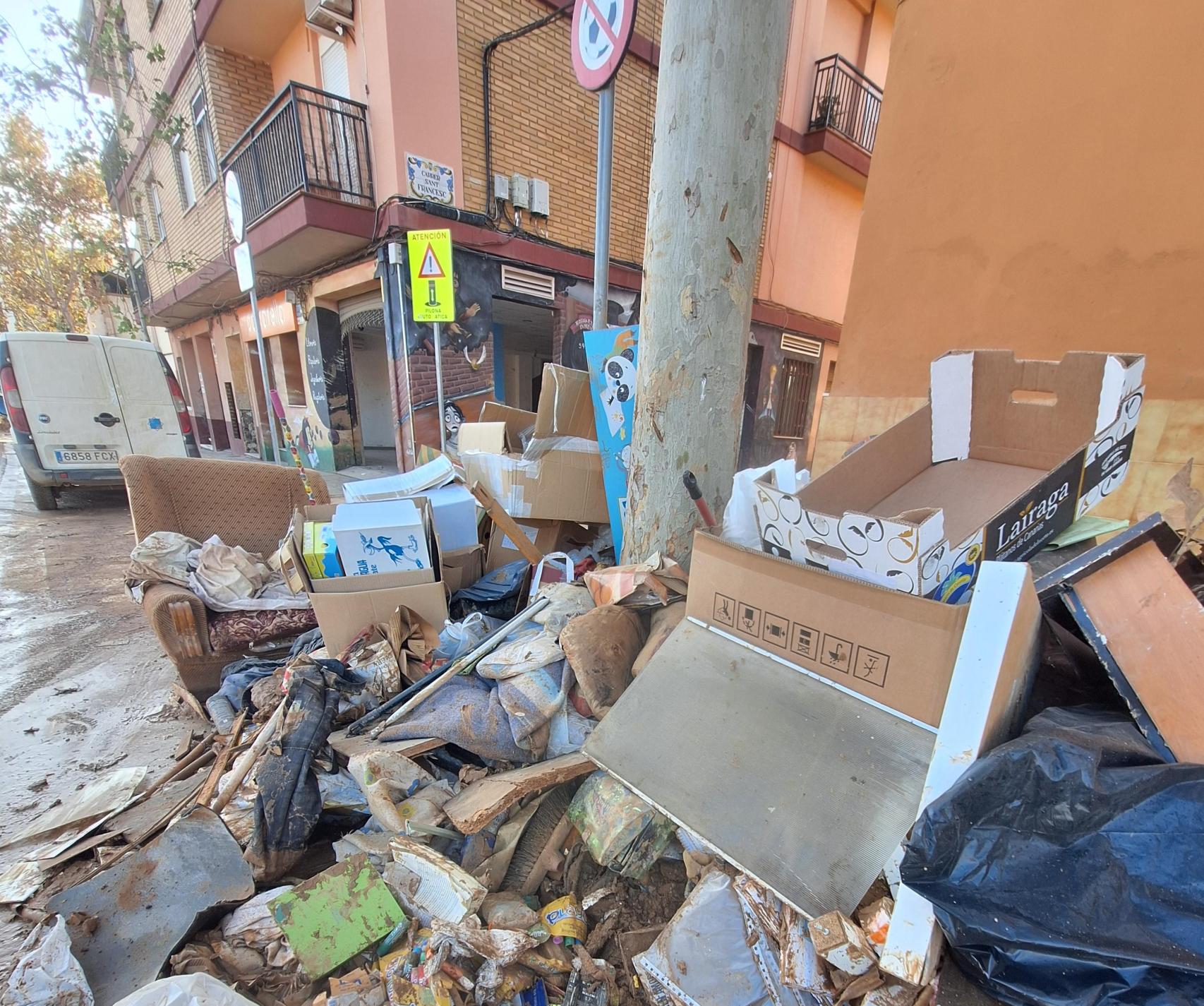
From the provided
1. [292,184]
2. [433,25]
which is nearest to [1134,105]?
[433,25]

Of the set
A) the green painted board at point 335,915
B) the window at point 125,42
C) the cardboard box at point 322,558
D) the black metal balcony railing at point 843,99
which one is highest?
the window at point 125,42

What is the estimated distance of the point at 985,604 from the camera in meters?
0.86

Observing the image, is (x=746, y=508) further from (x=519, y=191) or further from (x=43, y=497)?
(x=43, y=497)

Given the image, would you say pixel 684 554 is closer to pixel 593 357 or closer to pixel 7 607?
pixel 593 357

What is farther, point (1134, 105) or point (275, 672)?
point (1134, 105)

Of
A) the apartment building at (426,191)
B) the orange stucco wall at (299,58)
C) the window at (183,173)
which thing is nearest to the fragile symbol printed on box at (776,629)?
the apartment building at (426,191)

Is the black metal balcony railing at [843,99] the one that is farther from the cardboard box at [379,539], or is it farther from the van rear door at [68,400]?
the van rear door at [68,400]

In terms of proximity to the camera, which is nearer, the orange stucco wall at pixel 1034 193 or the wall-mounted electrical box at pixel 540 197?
the orange stucco wall at pixel 1034 193

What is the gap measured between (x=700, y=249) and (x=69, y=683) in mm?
3828

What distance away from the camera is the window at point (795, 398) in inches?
386

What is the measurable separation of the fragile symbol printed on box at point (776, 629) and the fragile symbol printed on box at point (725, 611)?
0.32 feet

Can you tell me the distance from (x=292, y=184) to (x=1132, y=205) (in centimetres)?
725

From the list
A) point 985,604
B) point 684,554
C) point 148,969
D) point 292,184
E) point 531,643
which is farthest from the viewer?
point 292,184

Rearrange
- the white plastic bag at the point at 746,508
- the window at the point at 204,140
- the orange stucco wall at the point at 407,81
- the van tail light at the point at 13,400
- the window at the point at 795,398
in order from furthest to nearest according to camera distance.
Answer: the window at the point at 795,398, the window at the point at 204,140, the van tail light at the point at 13,400, the orange stucco wall at the point at 407,81, the white plastic bag at the point at 746,508
